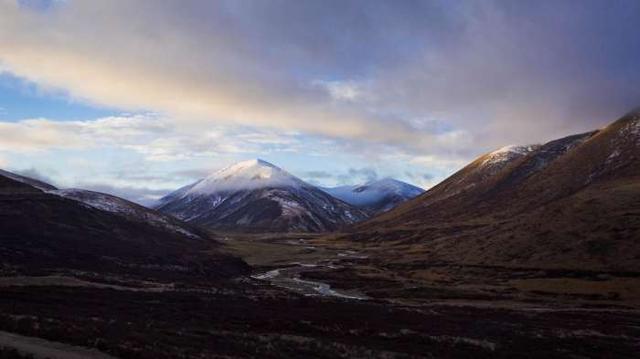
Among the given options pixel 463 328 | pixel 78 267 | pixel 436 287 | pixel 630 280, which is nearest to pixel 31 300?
pixel 463 328

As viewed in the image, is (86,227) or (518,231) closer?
(86,227)

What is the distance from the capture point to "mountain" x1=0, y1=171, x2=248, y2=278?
116 m

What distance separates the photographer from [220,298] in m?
82.8

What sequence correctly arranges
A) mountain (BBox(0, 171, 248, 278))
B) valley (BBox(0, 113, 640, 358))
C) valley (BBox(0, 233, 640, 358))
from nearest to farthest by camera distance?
valley (BBox(0, 233, 640, 358)), valley (BBox(0, 113, 640, 358)), mountain (BBox(0, 171, 248, 278))

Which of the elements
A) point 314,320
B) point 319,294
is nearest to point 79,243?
point 319,294

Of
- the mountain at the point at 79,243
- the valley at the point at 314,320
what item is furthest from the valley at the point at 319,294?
the mountain at the point at 79,243

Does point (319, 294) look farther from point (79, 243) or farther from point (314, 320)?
point (79, 243)

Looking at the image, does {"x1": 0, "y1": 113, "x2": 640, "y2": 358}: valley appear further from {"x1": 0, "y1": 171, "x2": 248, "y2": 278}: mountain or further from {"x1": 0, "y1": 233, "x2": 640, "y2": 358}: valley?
{"x1": 0, "y1": 171, "x2": 248, "y2": 278}: mountain

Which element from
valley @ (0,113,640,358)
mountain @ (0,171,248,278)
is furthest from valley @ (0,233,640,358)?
mountain @ (0,171,248,278)

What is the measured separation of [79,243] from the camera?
141m

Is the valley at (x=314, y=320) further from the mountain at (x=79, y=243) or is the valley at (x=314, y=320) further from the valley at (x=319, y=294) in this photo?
the mountain at (x=79, y=243)

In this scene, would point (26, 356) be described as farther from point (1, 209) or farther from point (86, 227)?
point (86, 227)

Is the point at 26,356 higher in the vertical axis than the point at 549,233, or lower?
lower

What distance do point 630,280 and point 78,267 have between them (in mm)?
99840
